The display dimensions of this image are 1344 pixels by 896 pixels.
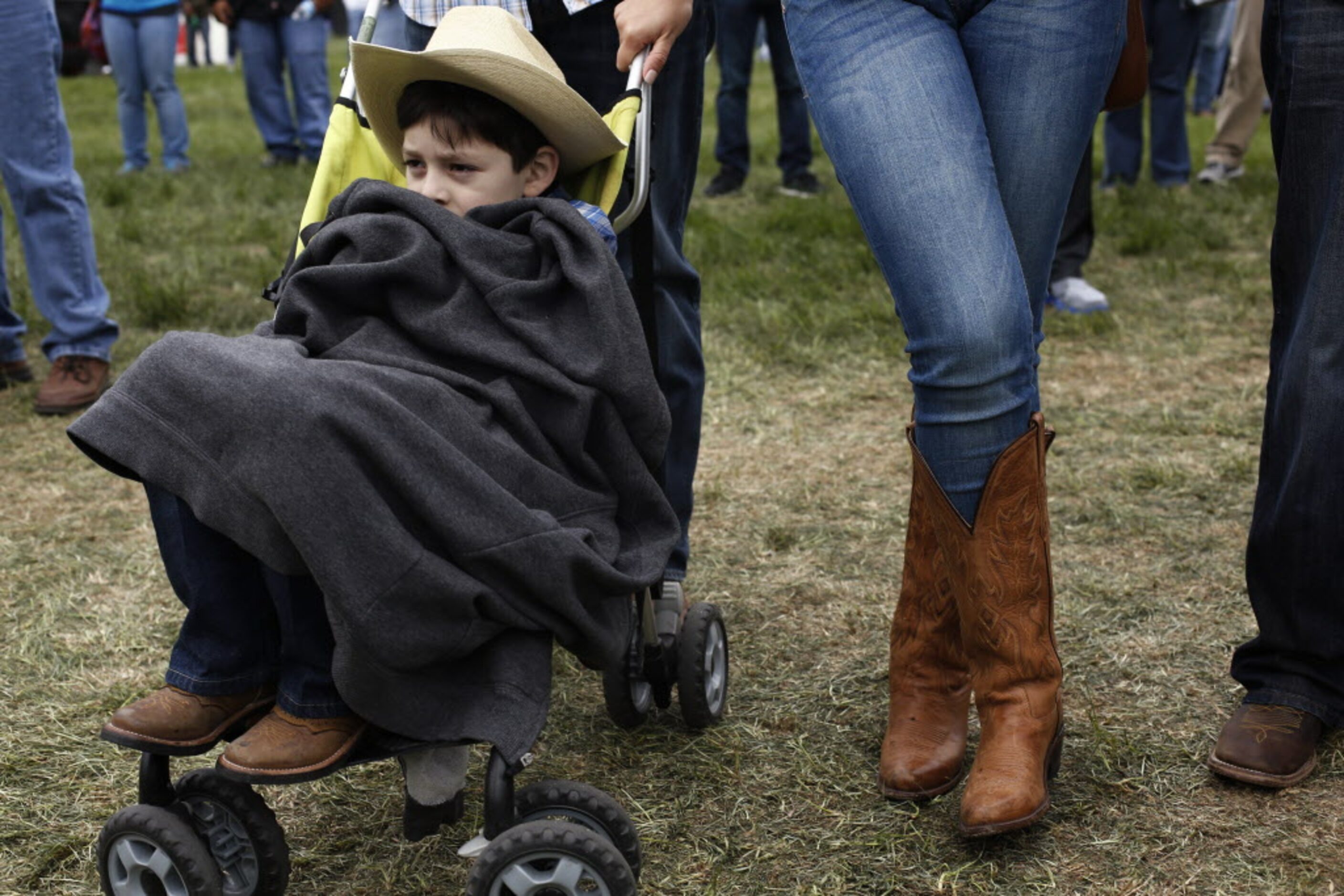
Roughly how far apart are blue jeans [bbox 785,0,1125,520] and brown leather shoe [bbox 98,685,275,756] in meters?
1.05

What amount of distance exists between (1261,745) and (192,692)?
1.60 m

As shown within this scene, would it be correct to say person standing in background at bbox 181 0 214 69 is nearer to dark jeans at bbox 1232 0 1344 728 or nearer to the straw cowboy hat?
the straw cowboy hat

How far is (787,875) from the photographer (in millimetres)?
2082

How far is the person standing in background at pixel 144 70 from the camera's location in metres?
9.74

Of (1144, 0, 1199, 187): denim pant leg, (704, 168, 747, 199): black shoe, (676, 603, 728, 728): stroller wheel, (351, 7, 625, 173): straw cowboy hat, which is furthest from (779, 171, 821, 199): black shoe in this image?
(351, 7, 625, 173): straw cowboy hat

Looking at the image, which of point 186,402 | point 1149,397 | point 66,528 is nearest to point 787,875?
point 186,402

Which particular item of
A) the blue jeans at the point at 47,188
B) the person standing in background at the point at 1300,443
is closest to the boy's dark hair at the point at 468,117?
the person standing in background at the point at 1300,443

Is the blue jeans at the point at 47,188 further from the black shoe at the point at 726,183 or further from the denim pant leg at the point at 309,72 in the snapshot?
the denim pant leg at the point at 309,72

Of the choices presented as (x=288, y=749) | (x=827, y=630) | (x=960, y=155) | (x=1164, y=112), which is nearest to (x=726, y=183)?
(x=1164, y=112)

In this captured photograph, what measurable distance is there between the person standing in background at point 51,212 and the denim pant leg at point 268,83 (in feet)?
17.7

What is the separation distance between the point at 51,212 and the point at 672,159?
2.65 m

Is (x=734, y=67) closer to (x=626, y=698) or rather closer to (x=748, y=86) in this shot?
(x=748, y=86)

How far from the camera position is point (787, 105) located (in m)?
8.37

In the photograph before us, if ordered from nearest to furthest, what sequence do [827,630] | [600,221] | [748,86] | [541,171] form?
1. [600,221]
2. [541,171]
3. [827,630]
4. [748,86]
